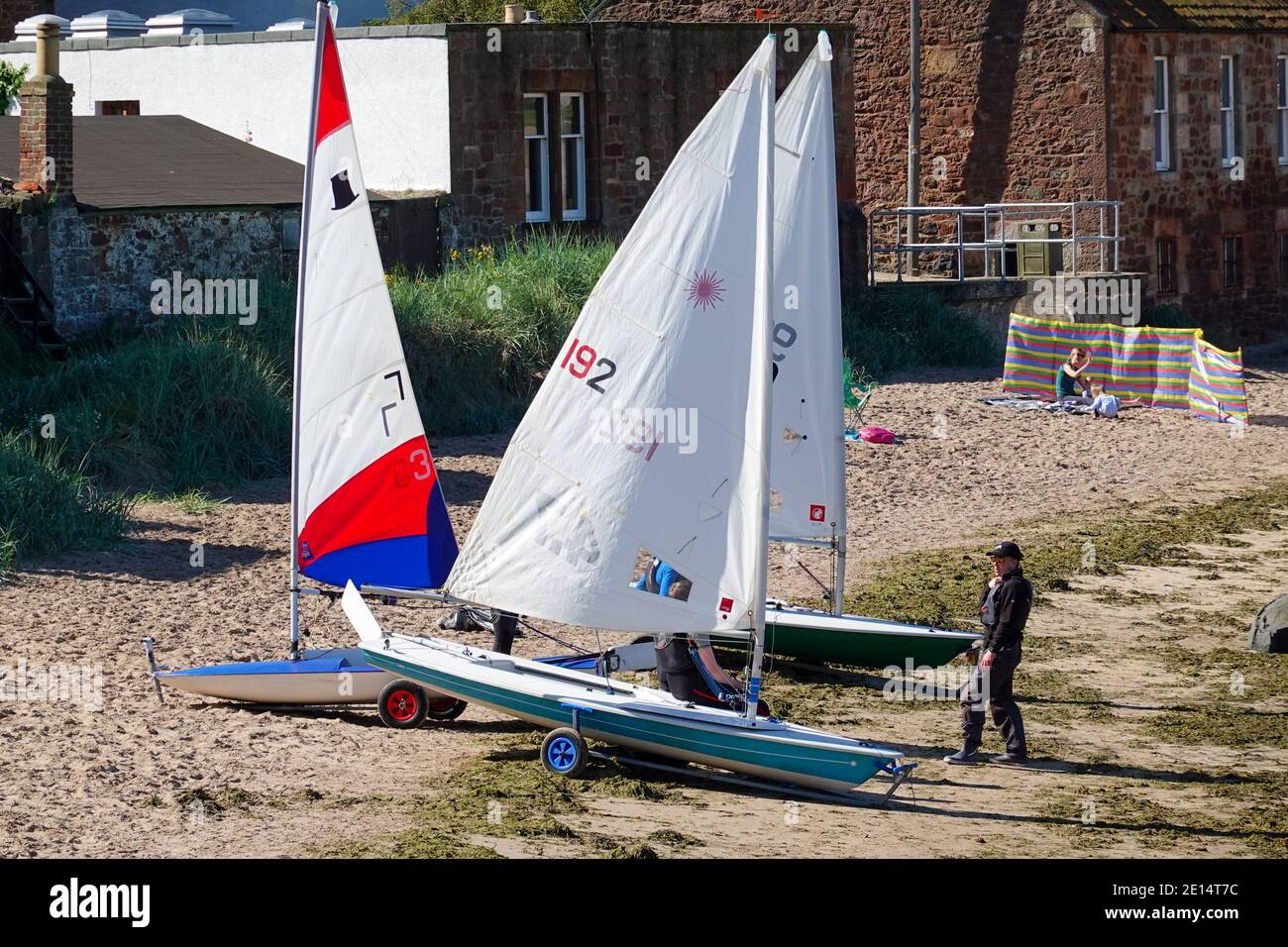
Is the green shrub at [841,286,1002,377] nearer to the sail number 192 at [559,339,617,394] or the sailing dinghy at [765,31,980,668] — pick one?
the sailing dinghy at [765,31,980,668]

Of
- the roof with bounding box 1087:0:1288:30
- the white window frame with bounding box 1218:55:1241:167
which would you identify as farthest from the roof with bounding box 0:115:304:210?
Answer: the white window frame with bounding box 1218:55:1241:167

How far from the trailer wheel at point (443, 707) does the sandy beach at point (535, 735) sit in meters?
0.10

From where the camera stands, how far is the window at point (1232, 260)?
36.8m

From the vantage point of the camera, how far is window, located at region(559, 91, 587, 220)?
2941 cm

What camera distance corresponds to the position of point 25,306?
2198cm

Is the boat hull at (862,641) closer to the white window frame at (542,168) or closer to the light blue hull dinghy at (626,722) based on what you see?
the light blue hull dinghy at (626,722)

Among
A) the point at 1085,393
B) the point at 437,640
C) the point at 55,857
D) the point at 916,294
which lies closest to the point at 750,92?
the point at 437,640

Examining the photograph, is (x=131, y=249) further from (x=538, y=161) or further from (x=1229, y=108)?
(x=1229, y=108)

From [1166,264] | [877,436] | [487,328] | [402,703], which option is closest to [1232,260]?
[1166,264]

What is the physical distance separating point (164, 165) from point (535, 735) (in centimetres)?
1619

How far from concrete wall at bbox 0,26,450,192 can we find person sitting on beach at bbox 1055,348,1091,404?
30.7ft

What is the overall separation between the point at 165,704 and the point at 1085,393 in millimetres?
17770

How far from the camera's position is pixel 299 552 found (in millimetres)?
13148

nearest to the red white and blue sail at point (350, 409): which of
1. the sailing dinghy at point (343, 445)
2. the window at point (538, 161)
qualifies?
the sailing dinghy at point (343, 445)
